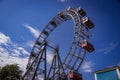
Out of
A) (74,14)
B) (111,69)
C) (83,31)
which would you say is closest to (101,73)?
(111,69)

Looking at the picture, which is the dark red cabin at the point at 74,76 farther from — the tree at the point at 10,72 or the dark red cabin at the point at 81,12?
the tree at the point at 10,72

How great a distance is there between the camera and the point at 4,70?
31.5 m

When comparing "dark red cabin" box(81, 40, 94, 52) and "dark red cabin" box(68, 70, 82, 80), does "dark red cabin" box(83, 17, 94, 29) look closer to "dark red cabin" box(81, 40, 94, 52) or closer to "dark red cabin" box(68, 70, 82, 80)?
"dark red cabin" box(81, 40, 94, 52)

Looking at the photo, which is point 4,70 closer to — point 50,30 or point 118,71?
point 50,30

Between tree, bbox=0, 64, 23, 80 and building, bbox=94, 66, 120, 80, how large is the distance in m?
19.9

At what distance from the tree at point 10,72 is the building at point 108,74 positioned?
65.2ft

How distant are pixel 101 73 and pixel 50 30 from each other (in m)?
19.1

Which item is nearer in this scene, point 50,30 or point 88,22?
point 88,22

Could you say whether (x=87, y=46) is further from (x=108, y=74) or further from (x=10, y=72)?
(x=10, y=72)

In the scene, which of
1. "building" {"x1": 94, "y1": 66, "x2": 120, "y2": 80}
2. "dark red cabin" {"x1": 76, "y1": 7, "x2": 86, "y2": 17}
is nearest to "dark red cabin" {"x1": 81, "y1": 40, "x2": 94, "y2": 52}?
"dark red cabin" {"x1": 76, "y1": 7, "x2": 86, "y2": 17}

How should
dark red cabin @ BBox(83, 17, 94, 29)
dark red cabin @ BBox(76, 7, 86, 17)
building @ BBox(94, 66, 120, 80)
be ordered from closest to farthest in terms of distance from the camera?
building @ BBox(94, 66, 120, 80), dark red cabin @ BBox(83, 17, 94, 29), dark red cabin @ BBox(76, 7, 86, 17)

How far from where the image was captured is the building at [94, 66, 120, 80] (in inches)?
521

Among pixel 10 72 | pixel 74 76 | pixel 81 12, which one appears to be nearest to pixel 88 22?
pixel 81 12

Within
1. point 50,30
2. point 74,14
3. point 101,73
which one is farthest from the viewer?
point 50,30
